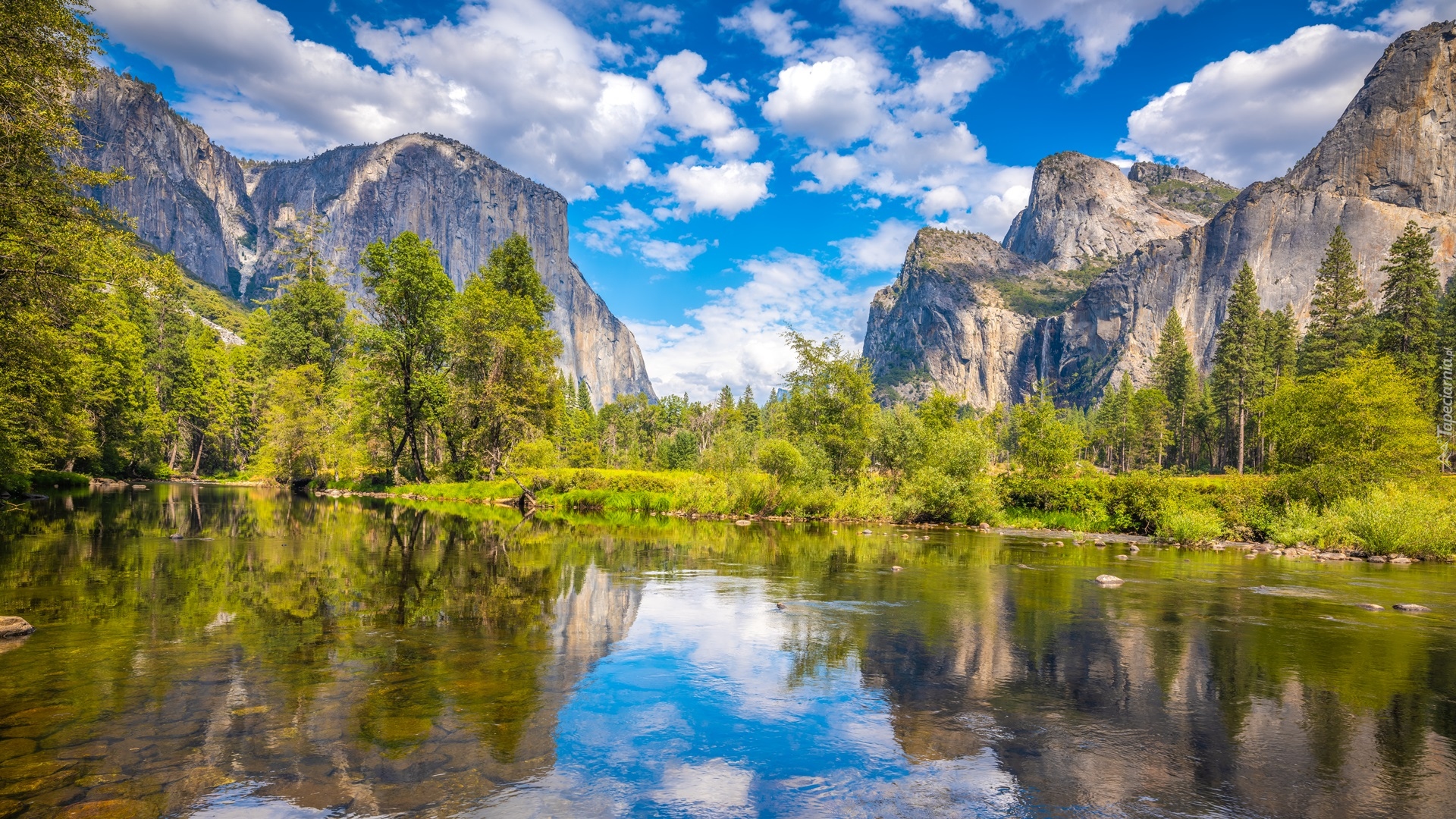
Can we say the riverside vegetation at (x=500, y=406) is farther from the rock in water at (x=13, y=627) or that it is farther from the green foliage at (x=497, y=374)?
the rock in water at (x=13, y=627)

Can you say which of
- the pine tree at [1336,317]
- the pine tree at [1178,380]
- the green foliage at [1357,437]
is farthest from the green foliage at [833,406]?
the pine tree at [1178,380]

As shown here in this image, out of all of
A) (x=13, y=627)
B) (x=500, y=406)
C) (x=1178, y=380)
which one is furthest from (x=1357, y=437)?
(x=1178, y=380)

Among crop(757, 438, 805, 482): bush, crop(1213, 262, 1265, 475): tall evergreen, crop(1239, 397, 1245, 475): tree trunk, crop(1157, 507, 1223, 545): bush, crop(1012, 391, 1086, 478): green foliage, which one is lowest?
crop(1157, 507, 1223, 545): bush

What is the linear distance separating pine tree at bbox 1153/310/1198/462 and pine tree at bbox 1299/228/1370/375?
26.1 meters

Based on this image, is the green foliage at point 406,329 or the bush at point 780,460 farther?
the green foliage at point 406,329

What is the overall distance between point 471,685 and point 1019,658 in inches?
338

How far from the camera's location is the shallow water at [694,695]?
6.37m

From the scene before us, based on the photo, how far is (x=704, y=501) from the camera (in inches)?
1784

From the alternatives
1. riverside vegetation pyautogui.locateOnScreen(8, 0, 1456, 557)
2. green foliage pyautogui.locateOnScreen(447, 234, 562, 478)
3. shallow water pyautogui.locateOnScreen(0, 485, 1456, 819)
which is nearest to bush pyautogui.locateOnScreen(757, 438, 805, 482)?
riverside vegetation pyautogui.locateOnScreen(8, 0, 1456, 557)

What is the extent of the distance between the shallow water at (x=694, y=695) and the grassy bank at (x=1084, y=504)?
1189 cm

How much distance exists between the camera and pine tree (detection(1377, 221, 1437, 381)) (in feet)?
212

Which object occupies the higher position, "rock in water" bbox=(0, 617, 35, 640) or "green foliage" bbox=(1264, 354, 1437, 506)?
"green foliage" bbox=(1264, 354, 1437, 506)

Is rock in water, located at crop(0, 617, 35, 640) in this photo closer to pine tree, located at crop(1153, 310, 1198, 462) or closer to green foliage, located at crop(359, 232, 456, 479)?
green foliage, located at crop(359, 232, 456, 479)

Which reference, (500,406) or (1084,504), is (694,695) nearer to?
(1084,504)
